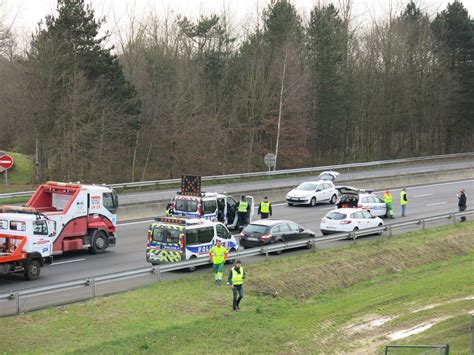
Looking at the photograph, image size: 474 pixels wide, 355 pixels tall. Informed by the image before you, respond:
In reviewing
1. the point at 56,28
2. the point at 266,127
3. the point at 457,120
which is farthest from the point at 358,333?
the point at 457,120

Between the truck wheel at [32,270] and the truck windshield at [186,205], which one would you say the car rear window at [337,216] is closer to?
the truck windshield at [186,205]

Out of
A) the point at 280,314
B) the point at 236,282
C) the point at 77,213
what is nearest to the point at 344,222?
the point at 280,314

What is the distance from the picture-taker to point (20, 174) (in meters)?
52.3

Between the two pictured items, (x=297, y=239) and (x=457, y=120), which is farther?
(x=457, y=120)

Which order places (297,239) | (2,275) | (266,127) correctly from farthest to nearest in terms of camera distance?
1. (266,127)
2. (297,239)
3. (2,275)

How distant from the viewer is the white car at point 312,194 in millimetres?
42969

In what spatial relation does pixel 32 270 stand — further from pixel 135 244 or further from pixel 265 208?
pixel 265 208

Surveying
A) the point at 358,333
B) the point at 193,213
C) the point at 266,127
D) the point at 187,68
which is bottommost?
the point at 358,333

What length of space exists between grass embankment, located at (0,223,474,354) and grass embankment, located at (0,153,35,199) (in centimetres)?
2597

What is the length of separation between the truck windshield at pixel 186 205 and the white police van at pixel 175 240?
20.6 feet

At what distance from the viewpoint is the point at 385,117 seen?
78.6 meters

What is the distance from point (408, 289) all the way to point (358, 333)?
6235 millimetres

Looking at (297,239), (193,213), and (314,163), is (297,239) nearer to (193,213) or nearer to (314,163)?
(193,213)

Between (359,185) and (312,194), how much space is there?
31.3 feet
